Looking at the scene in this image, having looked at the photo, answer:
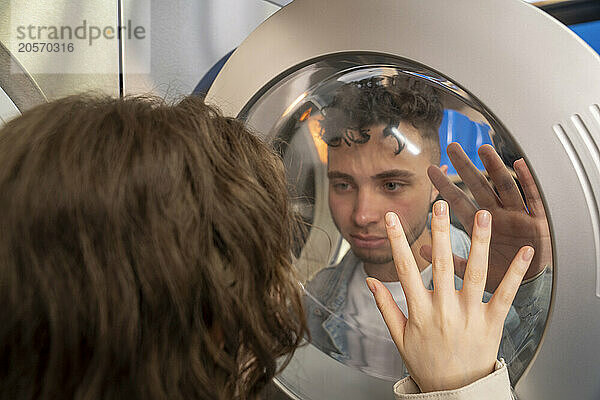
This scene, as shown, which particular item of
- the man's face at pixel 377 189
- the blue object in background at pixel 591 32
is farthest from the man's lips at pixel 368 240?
the blue object in background at pixel 591 32

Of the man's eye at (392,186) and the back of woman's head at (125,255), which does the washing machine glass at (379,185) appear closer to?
the man's eye at (392,186)

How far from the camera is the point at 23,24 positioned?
2.81 feet

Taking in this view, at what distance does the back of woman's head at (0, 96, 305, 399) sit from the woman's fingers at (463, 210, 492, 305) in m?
0.24

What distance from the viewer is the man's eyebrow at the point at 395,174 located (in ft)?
2.58

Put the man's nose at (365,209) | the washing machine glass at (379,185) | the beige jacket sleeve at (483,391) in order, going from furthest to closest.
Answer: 1. the man's nose at (365,209)
2. the washing machine glass at (379,185)
3. the beige jacket sleeve at (483,391)

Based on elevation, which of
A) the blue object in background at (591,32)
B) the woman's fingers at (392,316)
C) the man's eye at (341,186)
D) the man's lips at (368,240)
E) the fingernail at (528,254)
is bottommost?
the woman's fingers at (392,316)

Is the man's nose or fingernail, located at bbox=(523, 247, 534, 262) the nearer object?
fingernail, located at bbox=(523, 247, 534, 262)

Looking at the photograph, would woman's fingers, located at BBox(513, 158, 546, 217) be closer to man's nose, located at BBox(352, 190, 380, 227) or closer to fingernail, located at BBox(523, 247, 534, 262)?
fingernail, located at BBox(523, 247, 534, 262)

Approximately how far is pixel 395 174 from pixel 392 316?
0.68 feet

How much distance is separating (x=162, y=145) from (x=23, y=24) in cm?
49

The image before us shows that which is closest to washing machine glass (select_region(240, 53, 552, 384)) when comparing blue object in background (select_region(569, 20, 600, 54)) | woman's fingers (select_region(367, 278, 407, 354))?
woman's fingers (select_region(367, 278, 407, 354))

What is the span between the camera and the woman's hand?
0.63 meters

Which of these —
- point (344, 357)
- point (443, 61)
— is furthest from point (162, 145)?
point (344, 357)

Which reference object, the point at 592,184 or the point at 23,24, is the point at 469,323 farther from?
the point at 23,24
